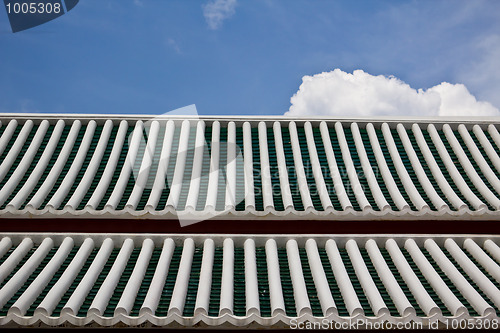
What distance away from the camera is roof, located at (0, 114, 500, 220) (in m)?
5.71

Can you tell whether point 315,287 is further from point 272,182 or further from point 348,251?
point 272,182

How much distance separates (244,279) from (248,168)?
202 cm

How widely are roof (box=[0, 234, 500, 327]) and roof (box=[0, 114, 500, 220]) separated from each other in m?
0.35

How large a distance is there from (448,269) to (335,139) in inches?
117

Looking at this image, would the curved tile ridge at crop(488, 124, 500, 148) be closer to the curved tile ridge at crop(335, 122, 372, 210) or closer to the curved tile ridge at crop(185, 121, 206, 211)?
the curved tile ridge at crop(335, 122, 372, 210)

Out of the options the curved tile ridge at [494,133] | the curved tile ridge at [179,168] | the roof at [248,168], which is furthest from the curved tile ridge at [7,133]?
the curved tile ridge at [494,133]

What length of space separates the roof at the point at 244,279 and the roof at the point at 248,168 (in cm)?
35

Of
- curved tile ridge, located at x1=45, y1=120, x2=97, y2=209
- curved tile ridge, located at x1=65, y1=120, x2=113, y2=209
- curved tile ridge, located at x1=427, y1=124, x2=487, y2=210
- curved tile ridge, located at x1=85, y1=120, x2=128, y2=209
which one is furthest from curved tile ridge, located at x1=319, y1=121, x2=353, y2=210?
curved tile ridge, located at x1=45, y1=120, x2=97, y2=209

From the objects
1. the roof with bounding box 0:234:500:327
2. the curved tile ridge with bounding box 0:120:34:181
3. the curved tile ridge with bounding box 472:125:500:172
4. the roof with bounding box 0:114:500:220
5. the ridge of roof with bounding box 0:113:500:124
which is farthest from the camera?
the ridge of roof with bounding box 0:113:500:124

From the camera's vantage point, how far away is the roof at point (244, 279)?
4.16 m

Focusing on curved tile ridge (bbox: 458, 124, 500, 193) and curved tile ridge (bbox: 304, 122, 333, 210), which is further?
curved tile ridge (bbox: 458, 124, 500, 193)

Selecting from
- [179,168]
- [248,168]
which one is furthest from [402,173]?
[179,168]

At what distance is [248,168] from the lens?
262 inches

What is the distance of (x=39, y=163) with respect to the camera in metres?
6.68
